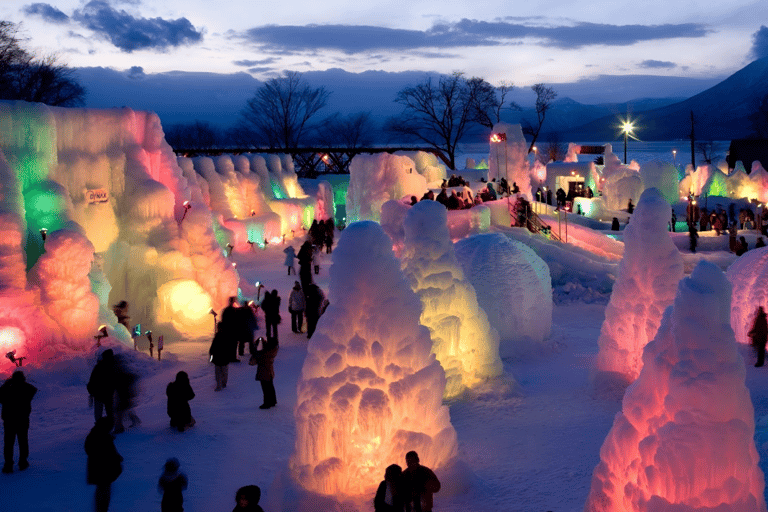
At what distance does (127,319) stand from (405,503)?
8532 millimetres

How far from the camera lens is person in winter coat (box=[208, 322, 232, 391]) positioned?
9.82 meters

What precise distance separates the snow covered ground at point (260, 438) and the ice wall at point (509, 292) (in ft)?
1.48

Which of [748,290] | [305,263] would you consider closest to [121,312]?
[305,263]

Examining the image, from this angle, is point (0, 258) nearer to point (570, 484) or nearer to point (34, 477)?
point (34, 477)

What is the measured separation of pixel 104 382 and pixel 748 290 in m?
10.2

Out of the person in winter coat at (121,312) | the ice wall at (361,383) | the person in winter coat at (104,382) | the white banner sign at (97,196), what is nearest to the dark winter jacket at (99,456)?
the ice wall at (361,383)

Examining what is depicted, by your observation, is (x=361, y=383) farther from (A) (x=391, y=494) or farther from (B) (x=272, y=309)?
(B) (x=272, y=309)

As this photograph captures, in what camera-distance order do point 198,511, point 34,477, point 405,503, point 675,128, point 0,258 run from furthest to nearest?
point 675,128, point 0,258, point 34,477, point 198,511, point 405,503

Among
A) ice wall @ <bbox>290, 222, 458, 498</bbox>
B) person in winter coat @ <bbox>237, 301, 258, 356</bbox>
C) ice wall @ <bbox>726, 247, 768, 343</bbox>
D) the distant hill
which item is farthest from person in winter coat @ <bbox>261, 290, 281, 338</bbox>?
the distant hill

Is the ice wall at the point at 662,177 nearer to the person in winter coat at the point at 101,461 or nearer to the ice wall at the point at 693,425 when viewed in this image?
the ice wall at the point at 693,425

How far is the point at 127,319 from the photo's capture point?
12523mm

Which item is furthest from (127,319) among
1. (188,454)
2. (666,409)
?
(666,409)

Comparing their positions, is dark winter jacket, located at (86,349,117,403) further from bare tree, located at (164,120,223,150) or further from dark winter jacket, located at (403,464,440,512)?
bare tree, located at (164,120,223,150)

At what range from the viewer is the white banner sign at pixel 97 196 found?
42.1 ft
